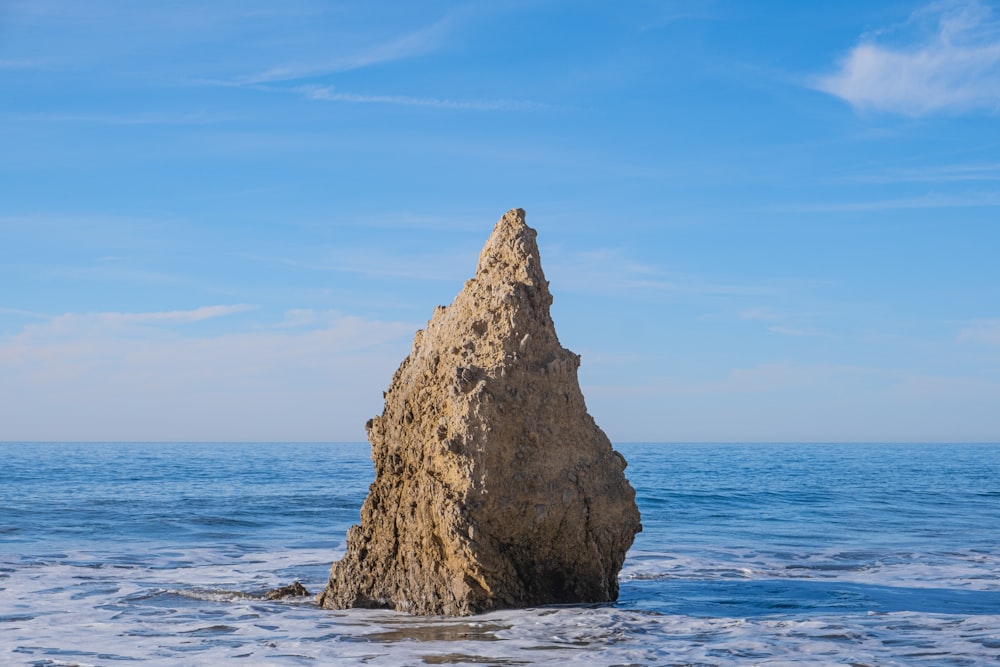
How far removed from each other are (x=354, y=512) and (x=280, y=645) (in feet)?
43.1

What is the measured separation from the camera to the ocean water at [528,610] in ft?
26.2

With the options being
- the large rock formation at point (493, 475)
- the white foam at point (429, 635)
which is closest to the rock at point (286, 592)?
the white foam at point (429, 635)

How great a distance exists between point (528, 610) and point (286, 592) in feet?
9.48

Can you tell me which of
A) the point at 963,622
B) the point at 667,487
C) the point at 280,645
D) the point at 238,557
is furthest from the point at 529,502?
the point at 667,487

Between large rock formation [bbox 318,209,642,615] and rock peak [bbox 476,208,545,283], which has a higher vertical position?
rock peak [bbox 476,208,545,283]

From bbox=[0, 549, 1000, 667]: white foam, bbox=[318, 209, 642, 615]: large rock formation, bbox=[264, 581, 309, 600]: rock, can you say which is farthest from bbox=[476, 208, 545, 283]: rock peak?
bbox=[264, 581, 309, 600]: rock

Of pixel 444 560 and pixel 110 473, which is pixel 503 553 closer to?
pixel 444 560

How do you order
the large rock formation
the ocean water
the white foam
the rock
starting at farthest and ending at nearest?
the rock < the large rock formation < the ocean water < the white foam

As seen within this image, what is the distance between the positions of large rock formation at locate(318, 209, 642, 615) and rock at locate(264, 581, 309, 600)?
2.62 ft

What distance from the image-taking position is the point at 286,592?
10406mm

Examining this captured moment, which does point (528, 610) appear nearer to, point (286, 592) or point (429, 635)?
point (429, 635)

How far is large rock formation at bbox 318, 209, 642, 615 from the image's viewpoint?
29.1ft

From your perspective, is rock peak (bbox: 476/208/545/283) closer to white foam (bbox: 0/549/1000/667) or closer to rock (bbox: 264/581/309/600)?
white foam (bbox: 0/549/1000/667)

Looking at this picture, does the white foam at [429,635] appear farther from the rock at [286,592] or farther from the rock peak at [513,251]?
the rock peak at [513,251]
